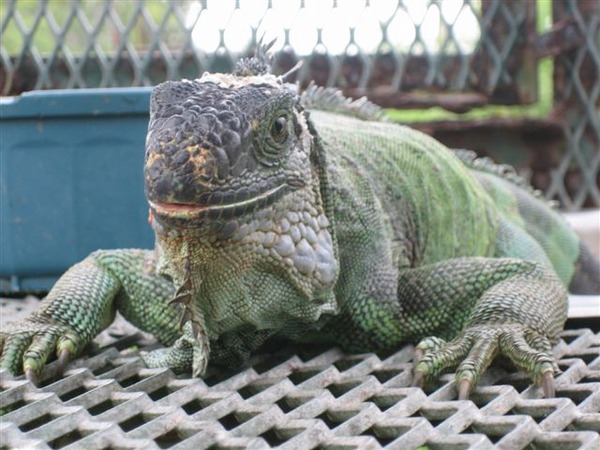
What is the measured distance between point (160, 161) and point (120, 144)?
207 centimetres

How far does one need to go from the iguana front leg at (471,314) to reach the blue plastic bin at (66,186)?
58.0 inches

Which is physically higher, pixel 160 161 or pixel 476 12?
pixel 476 12

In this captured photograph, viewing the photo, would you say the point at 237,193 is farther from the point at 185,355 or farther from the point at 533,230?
the point at 533,230

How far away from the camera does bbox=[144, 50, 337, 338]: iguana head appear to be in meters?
2.53

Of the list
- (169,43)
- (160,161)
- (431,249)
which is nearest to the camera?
(160,161)

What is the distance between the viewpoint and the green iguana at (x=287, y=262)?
8.55 feet

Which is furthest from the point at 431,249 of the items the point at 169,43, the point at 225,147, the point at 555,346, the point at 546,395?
the point at 169,43

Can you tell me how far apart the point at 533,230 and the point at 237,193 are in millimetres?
3152

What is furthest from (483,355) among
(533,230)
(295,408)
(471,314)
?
(533,230)

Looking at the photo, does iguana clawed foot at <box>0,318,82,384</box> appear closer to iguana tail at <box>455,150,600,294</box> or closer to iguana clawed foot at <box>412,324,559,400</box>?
iguana clawed foot at <box>412,324,559,400</box>

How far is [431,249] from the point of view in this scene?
411 centimetres

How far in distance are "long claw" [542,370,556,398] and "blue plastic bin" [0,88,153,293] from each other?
2274 mm

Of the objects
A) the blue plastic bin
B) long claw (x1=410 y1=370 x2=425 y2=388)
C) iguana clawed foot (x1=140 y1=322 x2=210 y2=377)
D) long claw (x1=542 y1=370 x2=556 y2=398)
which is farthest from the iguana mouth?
the blue plastic bin

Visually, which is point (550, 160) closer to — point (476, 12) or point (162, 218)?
point (476, 12)
